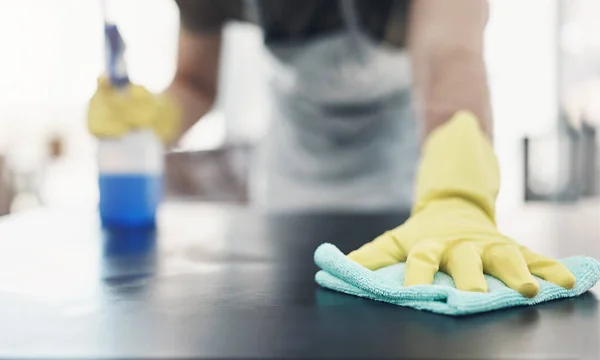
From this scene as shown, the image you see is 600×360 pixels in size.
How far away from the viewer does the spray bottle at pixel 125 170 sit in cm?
104

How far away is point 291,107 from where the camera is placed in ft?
5.70

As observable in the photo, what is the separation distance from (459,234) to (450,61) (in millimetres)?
484

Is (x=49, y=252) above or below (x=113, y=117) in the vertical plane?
below

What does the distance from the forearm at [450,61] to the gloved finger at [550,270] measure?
45 centimetres

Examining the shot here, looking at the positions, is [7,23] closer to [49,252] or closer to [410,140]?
[410,140]

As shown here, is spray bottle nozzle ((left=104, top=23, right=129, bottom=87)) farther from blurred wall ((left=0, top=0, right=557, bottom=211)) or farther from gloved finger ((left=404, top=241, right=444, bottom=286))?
blurred wall ((left=0, top=0, right=557, bottom=211))

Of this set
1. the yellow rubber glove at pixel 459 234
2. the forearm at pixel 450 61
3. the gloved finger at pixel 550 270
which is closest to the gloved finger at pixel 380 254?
the yellow rubber glove at pixel 459 234

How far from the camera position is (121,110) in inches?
39.9

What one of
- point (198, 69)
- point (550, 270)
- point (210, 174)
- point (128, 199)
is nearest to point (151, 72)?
point (210, 174)

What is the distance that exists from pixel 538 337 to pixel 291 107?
136cm

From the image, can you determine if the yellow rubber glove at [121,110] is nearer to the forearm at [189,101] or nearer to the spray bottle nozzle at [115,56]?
the spray bottle nozzle at [115,56]

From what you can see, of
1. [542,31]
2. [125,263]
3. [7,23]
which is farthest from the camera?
[7,23]

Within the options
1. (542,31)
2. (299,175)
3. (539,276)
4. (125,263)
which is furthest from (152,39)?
(539,276)

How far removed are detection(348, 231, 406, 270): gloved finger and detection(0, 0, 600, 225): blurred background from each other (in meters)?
2.29
